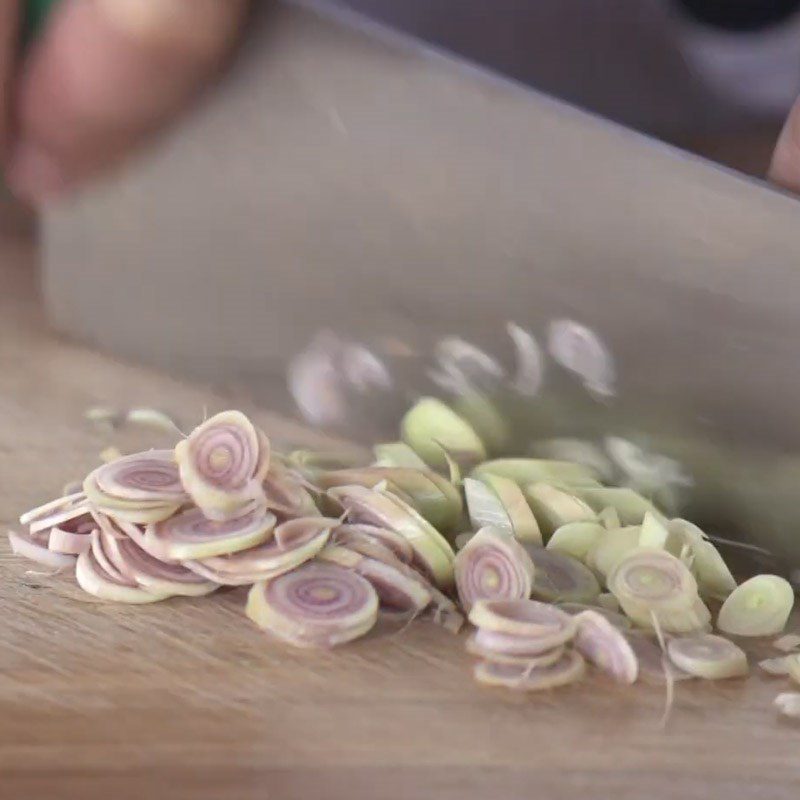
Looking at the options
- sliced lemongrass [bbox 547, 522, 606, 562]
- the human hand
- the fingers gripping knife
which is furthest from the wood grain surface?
the human hand

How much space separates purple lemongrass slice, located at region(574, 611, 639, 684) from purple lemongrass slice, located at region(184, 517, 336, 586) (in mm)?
172

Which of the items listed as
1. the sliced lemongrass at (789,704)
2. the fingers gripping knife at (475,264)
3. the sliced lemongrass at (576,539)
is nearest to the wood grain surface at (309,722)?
the sliced lemongrass at (789,704)

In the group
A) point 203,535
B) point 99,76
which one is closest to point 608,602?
point 203,535

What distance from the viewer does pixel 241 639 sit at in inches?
29.1

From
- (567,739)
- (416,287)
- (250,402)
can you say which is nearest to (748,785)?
(567,739)

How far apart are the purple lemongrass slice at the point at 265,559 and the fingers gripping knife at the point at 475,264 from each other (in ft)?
0.76

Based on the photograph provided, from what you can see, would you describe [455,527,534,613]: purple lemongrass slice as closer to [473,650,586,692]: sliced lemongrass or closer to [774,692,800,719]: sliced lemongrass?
[473,650,586,692]: sliced lemongrass

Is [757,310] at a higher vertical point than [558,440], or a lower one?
higher

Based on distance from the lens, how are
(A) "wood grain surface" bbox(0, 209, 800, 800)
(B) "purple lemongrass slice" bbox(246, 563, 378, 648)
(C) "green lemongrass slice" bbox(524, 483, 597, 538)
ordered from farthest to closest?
(C) "green lemongrass slice" bbox(524, 483, 597, 538) < (B) "purple lemongrass slice" bbox(246, 563, 378, 648) < (A) "wood grain surface" bbox(0, 209, 800, 800)

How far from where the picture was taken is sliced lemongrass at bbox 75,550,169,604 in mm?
757

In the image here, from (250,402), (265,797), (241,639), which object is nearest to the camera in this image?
(265,797)

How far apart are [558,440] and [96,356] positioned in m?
0.45

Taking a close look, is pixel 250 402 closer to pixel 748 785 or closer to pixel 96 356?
pixel 96 356

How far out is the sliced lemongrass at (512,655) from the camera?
2.34 feet
